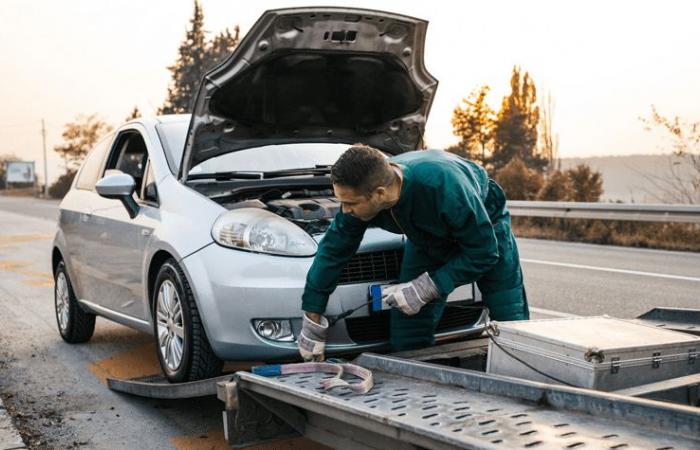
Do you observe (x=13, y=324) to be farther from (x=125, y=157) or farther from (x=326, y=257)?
(x=326, y=257)

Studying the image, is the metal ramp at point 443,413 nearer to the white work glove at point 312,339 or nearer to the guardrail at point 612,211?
the white work glove at point 312,339

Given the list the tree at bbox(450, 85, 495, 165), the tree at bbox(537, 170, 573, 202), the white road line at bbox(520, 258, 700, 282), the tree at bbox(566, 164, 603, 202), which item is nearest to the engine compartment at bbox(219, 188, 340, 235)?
the white road line at bbox(520, 258, 700, 282)

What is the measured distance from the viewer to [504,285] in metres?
4.14

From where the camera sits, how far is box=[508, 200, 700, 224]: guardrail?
12414 mm

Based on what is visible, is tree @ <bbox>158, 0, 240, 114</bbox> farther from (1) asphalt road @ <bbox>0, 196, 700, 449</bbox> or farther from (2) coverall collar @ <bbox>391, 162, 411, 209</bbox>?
(2) coverall collar @ <bbox>391, 162, 411, 209</bbox>

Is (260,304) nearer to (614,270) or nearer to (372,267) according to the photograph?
(372,267)

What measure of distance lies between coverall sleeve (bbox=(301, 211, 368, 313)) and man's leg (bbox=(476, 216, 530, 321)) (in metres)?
0.74

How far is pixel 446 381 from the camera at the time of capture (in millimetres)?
3166

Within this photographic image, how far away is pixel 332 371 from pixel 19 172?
113m

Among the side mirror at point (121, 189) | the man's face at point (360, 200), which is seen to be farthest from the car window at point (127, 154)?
the man's face at point (360, 200)

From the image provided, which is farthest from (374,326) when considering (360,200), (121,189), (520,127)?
(520,127)

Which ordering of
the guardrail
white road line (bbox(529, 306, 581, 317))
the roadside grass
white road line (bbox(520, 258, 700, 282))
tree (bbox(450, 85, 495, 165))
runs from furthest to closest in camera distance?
tree (bbox(450, 85, 495, 165)), the roadside grass, the guardrail, white road line (bbox(520, 258, 700, 282)), white road line (bbox(529, 306, 581, 317))

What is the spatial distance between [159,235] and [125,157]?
5.90 feet

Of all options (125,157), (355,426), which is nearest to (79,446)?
(355,426)
